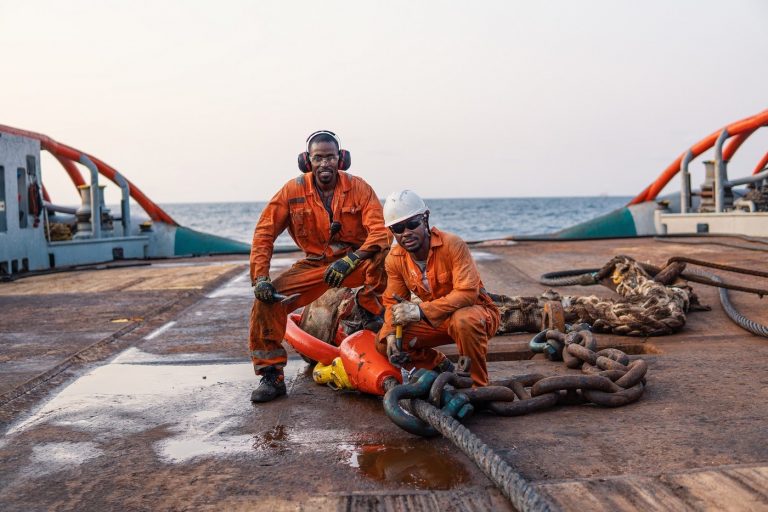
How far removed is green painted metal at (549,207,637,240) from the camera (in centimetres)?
2070

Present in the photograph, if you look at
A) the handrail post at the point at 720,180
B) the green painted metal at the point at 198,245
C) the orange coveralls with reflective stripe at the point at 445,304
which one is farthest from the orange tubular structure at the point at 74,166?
the handrail post at the point at 720,180

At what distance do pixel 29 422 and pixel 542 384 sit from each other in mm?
2680

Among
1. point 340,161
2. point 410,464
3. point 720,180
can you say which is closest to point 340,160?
point 340,161

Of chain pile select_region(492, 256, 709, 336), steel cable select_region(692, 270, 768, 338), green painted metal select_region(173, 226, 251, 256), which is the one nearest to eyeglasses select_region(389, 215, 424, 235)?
chain pile select_region(492, 256, 709, 336)

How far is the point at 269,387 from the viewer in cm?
439

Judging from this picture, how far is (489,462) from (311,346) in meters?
2.24

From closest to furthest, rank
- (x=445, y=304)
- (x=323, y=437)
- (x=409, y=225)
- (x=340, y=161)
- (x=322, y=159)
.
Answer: (x=323, y=437) → (x=445, y=304) → (x=409, y=225) → (x=322, y=159) → (x=340, y=161)

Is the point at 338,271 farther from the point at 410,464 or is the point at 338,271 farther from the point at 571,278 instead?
the point at 571,278

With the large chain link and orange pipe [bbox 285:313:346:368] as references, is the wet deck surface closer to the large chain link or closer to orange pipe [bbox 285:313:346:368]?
the large chain link

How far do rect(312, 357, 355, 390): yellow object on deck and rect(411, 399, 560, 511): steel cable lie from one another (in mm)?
910

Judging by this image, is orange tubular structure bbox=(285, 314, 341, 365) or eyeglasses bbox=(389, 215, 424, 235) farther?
orange tubular structure bbox=(285, 314, 341, 365)

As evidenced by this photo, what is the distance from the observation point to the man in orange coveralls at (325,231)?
15.7 feet

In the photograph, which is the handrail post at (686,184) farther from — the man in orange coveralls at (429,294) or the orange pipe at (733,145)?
the man in orange coveralls at (429,294)

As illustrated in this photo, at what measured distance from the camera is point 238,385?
479 cm
